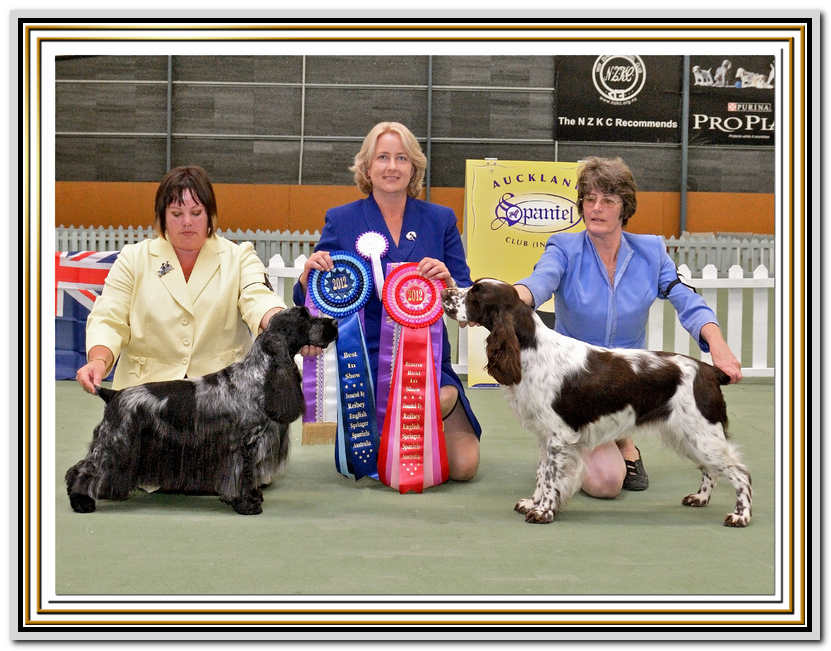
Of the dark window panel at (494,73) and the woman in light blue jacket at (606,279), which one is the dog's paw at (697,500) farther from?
the dark window panel at (494,73)

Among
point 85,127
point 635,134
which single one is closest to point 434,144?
point 635,134

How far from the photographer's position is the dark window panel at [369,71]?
1541 centimetres

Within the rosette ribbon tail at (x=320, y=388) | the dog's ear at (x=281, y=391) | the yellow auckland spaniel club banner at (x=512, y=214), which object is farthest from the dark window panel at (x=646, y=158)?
the dog's ear at (x=281, y=391)

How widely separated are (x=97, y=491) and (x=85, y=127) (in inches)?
535

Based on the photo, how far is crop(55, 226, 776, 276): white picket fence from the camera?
13.8 meters

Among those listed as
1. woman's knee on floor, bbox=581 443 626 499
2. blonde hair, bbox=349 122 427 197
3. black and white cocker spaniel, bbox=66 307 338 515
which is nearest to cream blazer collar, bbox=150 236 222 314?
black and white cocker spaniel, bbox=66 307 338 515

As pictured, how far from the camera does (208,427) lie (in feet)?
11.3

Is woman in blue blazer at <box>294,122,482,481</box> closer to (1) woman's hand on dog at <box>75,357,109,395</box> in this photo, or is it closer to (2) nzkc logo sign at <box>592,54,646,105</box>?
(1) woman's hand on dog at <box>75,357,109,395</box>

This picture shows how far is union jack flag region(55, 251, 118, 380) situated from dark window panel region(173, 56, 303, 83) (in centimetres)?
975

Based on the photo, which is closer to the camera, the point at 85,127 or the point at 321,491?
the point at 321,491

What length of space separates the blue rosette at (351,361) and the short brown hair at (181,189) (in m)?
0.52
